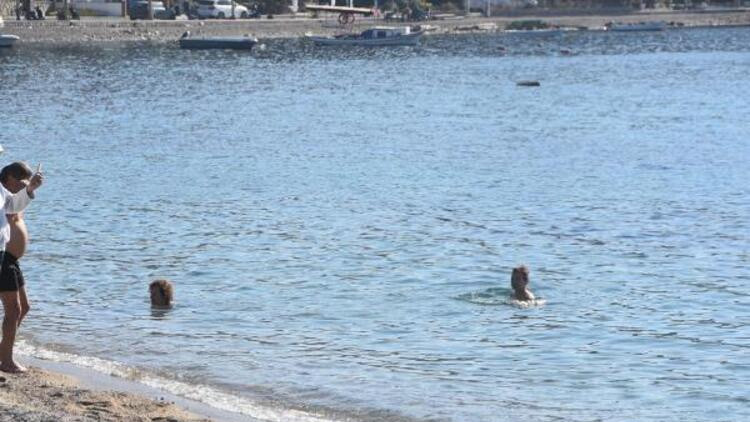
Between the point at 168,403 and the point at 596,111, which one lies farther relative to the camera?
the point at 596,111

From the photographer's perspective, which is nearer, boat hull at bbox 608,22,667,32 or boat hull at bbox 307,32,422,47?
boat hull at bbox 307,32,422,47

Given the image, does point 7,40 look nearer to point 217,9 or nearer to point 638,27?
point 217,9

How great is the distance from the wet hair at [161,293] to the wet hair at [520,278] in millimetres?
5315

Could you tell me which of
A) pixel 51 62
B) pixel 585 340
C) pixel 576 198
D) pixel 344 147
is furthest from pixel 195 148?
pixel 51 62

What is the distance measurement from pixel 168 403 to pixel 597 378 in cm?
551

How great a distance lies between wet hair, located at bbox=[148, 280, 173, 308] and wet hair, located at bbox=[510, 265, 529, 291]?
17.4ft

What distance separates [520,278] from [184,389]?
6.92 meters

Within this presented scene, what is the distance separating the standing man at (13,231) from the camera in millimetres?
14727

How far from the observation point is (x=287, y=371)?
1783 cm

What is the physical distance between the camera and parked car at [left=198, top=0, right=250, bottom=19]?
138m

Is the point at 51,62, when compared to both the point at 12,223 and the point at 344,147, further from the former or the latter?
the point at 12,223

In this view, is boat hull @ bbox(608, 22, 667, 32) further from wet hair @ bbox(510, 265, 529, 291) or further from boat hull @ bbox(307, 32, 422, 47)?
wet hair @ bbox(510, 265, 529, 291)

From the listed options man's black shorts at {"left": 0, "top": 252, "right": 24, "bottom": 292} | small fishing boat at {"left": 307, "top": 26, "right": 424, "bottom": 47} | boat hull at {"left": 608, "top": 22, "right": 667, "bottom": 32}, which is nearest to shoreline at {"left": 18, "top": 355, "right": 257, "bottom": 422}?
man's black shorts at {"left": 0, "top": 252, "right": 24, "bottom": 292}

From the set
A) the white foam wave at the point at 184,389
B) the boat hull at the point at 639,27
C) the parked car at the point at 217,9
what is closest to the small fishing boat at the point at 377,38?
the parked car at the point at 217,9
